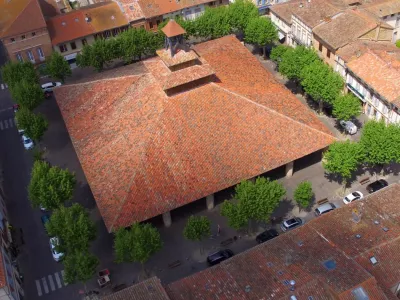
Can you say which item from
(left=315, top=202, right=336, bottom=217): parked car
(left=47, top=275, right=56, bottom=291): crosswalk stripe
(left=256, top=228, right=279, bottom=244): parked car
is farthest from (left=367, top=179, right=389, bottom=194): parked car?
(left=47, top=275, right=56, bottom=291): crosswalk stripe

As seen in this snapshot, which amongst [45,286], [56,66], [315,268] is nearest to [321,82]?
[315,268]

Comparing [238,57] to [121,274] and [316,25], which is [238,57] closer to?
[316,25]

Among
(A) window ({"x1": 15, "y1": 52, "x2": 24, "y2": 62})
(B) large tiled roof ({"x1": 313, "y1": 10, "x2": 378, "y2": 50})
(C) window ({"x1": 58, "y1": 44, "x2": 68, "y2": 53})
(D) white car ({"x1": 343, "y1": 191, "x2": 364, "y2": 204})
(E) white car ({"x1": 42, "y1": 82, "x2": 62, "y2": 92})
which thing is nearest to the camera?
(D) white car ({"x1": 343, "y1": 191, "x2": 364, "y2": 204})

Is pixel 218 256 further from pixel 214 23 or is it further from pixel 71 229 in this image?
pixel 214 23

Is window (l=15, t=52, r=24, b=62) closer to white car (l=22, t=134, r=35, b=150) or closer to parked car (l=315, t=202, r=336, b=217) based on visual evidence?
white car (l=22, t=134, r=35, b=150)

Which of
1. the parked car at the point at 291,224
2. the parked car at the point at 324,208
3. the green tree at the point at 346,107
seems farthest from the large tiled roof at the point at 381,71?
the parked car at the point at 291,224
